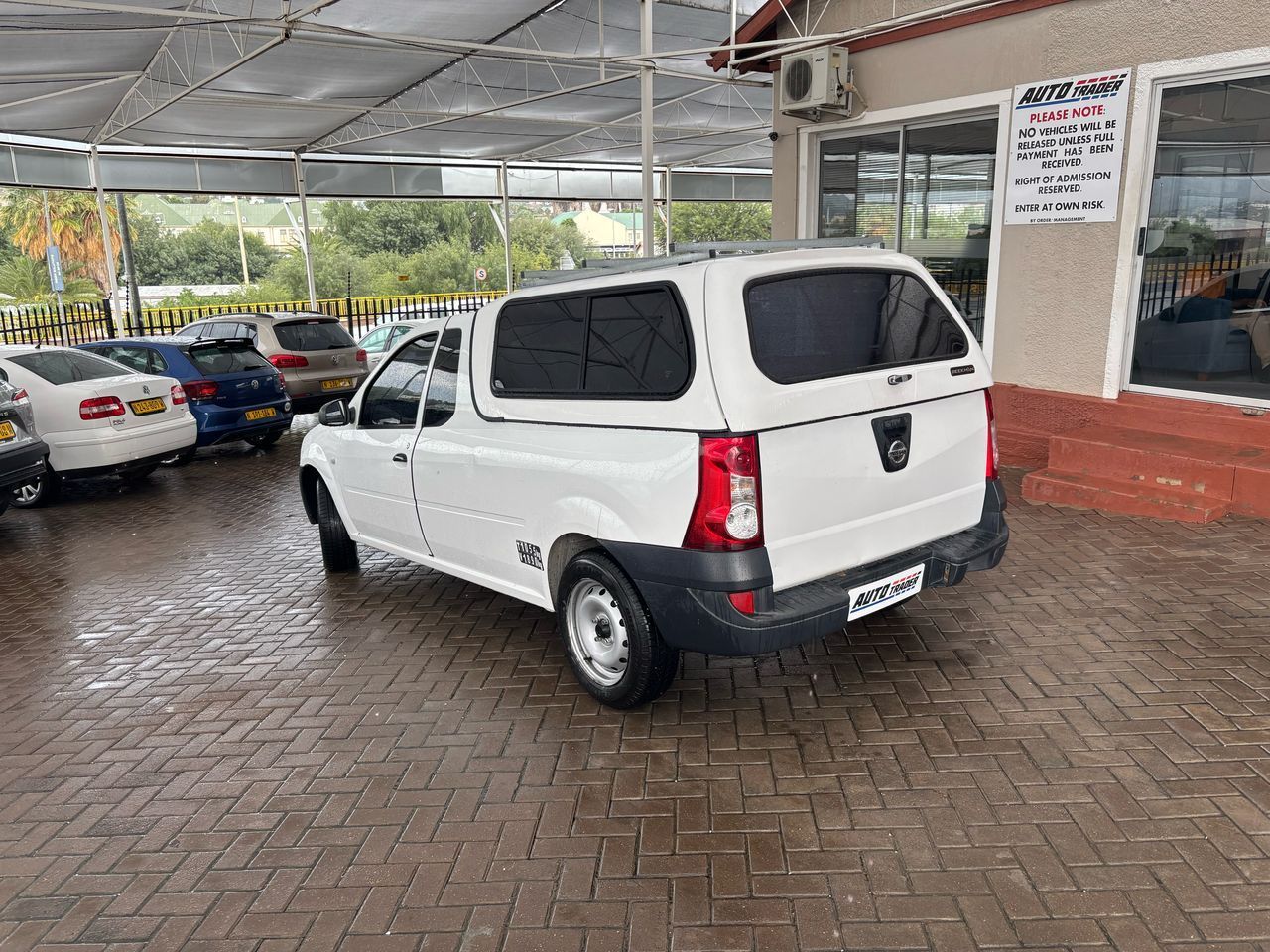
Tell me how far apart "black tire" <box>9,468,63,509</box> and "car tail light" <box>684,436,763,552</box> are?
7730 millimetres

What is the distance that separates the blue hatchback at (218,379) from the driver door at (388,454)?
193 inches

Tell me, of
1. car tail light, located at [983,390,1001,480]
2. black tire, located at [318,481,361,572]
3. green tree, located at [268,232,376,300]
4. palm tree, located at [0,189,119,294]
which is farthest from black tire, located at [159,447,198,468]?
green tree, located at [268,232,376,300]

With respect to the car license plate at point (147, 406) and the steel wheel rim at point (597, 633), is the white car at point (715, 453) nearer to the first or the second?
the steel wheel rim at point (597, 633)

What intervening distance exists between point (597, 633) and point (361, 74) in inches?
498

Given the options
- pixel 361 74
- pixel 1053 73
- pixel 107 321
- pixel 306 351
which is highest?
pixel 361 74

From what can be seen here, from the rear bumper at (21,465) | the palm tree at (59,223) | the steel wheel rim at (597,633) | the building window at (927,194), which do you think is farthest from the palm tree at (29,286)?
the steel wheel rim at (597,633)

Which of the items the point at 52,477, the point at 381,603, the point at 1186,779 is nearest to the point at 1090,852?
the point at 1186,779

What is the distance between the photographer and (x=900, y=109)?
8.96 meters

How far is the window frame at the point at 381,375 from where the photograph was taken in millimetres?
5074

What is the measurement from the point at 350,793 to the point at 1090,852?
9.11 ft

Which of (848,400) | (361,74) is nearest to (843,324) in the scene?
(848,400)

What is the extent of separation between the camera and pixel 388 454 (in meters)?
5.34

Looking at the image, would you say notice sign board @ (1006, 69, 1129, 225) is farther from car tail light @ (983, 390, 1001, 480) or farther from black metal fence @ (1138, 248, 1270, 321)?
car tail light @ (983, 390, 1001, 480)

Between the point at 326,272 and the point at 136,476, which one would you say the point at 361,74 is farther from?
the point at 326,272
